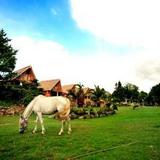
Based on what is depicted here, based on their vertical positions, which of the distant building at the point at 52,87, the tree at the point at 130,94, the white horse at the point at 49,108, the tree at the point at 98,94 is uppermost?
the tree at the point at 130,94

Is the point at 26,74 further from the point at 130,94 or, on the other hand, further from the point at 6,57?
the point at 130,94

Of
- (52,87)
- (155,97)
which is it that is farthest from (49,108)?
(155,97)

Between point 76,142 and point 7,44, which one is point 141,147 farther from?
point 7,44

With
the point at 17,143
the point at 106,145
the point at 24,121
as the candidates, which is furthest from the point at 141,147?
the point at 24,121

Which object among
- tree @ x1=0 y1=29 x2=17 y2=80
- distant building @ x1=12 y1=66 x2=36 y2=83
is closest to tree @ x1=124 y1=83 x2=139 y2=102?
distant building @ x1=12 y1=66 x2=36 y2=83

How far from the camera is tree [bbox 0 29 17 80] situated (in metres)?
45.7

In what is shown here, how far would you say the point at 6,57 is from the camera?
46.7 m

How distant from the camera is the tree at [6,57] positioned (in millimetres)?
45656

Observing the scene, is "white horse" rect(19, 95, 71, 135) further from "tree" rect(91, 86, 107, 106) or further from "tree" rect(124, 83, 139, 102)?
"tree" rect(124, 83, 139, 102)

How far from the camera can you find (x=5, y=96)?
47.2 meters

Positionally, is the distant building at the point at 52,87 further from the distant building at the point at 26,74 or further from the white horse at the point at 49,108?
the white horse at the point at 49,108

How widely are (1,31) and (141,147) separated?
41.9m

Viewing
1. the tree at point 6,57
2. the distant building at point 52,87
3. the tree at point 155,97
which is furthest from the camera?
the tree at point 155,97

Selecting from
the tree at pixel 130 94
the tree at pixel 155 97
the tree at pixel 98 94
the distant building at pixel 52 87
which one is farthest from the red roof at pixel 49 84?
the tree at pixel 130 94
